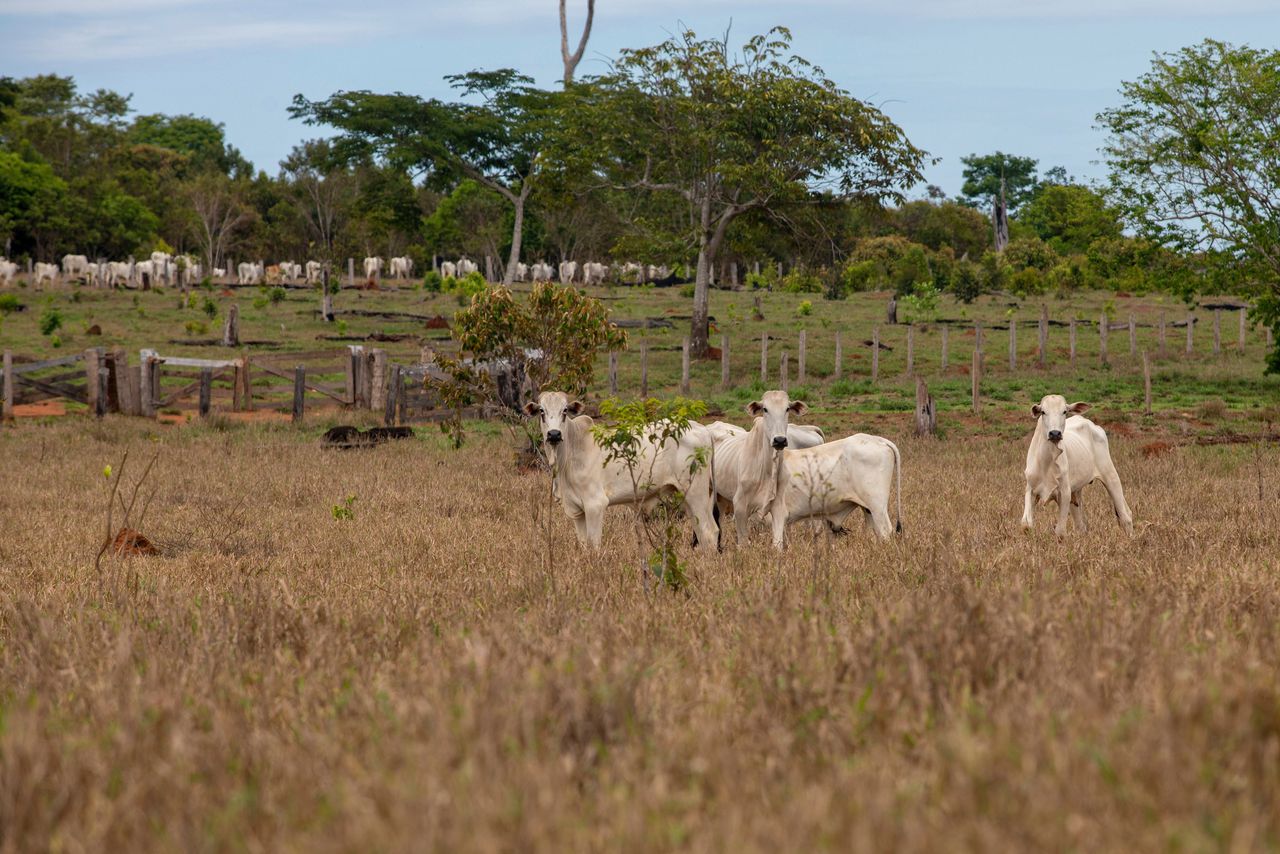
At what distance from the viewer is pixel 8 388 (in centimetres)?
2478

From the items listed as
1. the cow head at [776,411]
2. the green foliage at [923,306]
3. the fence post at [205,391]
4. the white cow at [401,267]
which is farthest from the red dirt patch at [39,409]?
the white cow at [401,267]

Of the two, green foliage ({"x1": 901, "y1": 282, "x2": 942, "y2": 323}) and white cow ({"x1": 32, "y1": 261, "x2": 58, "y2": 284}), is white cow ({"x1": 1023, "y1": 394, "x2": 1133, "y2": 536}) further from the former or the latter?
white cow ({"x1": 32, "y1": 261, "x2": 58, "y2": 284})

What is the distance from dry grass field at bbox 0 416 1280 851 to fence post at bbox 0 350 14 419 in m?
17.7

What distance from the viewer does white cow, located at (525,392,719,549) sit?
1047 cm

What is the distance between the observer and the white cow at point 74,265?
189ft

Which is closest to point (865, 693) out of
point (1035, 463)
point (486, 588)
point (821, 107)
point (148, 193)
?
point (486, 588)

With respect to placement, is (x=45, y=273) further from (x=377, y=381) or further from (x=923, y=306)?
(x=923, y=306)

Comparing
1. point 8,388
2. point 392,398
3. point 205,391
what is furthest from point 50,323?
point 392,398

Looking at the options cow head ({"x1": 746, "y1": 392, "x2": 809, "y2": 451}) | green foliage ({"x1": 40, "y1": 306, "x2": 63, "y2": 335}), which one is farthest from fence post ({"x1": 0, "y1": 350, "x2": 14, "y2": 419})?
cow head ({"x1": 746, "y1": 392, "x2": 809, "y2": 451})

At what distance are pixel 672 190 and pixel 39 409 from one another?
18.7 meters

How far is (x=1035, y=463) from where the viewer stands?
11.4 m

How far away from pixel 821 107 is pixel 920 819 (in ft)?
110

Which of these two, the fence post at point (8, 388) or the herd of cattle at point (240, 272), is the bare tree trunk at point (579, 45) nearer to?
the herd of cattle at point (240, 272)

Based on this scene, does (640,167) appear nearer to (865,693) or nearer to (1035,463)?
(1035,463)
